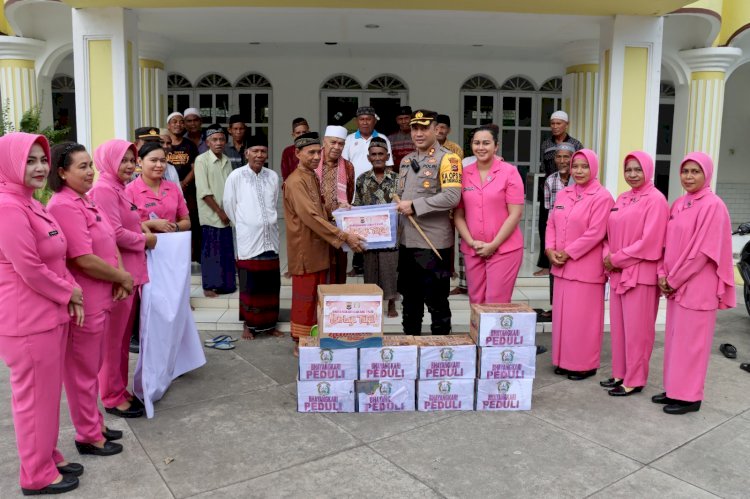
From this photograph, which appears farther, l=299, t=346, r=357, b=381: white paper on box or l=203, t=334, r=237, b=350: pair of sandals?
l=203, t=334, r=237, b=350: pair of sandals

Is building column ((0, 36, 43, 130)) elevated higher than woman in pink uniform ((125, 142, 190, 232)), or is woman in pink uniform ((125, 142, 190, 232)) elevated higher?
building column ((0, 36, 43, 130))

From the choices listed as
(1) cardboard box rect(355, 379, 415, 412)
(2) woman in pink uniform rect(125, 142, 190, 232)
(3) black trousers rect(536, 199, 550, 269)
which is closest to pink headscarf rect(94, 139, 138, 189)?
(2) woman in pink uniform rect(125, 142, 190, 232)

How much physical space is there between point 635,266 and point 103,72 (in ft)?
17.0

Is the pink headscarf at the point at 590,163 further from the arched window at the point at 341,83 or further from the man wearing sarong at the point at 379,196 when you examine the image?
the arched window at the point at 341,83

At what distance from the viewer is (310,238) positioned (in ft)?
16.4

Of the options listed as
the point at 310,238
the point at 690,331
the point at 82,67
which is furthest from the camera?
the point at 82,67

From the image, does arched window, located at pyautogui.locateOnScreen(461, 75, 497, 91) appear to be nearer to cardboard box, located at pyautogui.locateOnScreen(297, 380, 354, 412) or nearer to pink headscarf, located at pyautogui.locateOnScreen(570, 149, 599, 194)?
pink headscarf, located at pyautogui.locateOnScreen(570, 149, 599, 194)

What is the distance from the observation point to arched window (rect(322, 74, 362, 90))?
11.5m

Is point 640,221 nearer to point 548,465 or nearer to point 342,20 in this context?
point 548,465

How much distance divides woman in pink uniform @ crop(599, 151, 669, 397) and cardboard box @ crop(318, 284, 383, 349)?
1.73 m

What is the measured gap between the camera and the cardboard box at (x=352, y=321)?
13.0 feet

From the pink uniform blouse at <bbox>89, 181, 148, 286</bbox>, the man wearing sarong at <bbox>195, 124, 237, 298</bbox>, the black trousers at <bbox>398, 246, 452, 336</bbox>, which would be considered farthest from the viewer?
the man wearing sarong at <bbox>195, 124, 237, 298</bbox>

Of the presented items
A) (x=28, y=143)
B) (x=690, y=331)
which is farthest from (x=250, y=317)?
(x=690, y=331)

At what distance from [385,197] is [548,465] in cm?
273
